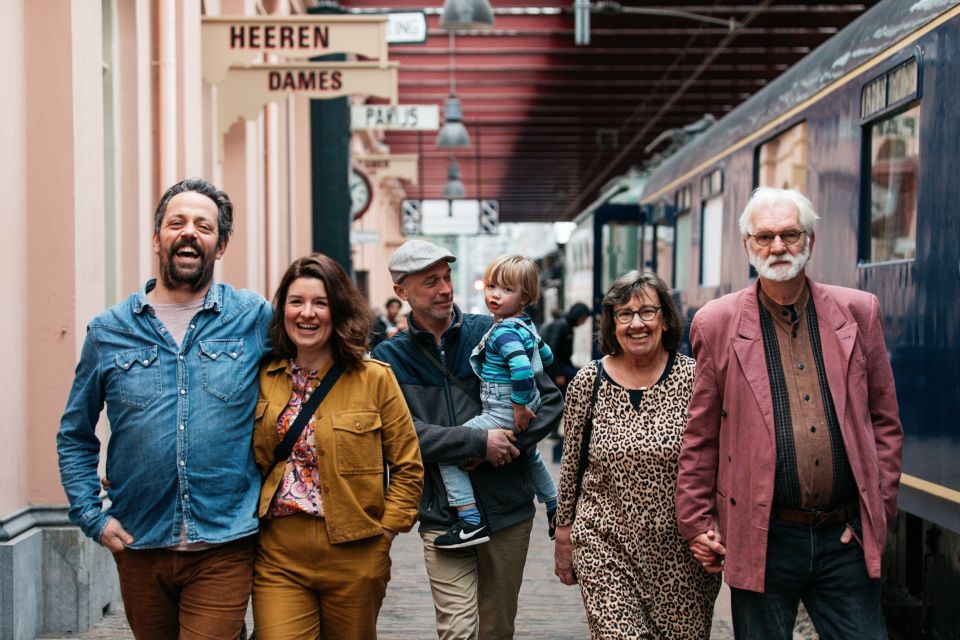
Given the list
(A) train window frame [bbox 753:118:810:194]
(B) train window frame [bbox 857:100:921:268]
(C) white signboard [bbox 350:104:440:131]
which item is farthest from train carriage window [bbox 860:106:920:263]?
(C) white signboard [bbox 350:104:440:131]

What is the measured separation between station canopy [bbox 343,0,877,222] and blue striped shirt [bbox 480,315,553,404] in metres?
9.98

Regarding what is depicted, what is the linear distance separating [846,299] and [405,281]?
1470mm

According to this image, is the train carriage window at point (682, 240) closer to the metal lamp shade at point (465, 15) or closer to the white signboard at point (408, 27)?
the metal lamp shade at point (465, 15)

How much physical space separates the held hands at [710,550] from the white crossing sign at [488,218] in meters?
23.3

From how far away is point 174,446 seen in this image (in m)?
3.49

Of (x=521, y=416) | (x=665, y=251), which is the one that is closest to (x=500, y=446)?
(x=521, y=416)

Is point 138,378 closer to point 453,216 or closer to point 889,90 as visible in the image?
point 889,90

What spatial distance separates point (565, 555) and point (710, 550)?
1.99ft

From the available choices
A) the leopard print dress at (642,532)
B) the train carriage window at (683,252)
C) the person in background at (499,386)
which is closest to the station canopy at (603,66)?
the train carriage window at (683,252)

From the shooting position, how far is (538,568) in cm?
778

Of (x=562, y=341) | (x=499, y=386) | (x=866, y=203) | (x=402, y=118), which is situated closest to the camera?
(x=499, y=386)

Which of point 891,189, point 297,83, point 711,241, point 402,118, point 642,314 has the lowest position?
Answer: point 642,314

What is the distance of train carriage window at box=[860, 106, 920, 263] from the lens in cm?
583

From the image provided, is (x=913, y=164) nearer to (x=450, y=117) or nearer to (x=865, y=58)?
(x=865, y=58)
